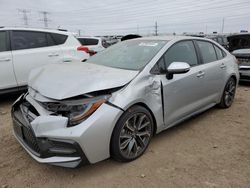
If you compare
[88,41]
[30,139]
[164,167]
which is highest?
[88,41]

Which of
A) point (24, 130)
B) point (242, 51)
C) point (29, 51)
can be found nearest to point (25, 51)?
point (29, 51)

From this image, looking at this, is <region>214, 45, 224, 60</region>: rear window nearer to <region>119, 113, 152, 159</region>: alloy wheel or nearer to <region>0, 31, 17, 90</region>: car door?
<region>119, 113, 152, 159</region>: alloy wheel

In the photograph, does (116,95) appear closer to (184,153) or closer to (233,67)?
(184,153)

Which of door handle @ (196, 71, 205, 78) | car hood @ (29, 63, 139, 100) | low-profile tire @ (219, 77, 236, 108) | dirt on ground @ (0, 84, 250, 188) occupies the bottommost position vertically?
dirt on ground @ (0, 84, 250, 188)

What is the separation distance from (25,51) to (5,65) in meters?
0.51

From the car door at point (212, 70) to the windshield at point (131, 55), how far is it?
0.96 metres

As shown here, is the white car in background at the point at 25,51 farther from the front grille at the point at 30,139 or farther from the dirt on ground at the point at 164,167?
the front grille at the point at 30,139

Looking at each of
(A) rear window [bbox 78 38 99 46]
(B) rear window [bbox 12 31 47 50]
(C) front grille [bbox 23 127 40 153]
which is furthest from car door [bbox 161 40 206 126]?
(A) rear window [bbox 78 38 99 46]

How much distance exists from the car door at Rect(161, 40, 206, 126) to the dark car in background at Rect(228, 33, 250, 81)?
3533mm

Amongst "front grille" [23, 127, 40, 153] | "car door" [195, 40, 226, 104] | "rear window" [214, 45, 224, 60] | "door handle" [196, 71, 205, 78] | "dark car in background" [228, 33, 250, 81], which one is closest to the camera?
"front grille" [23, 127, 40, 153]

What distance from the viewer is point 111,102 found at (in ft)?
7.81

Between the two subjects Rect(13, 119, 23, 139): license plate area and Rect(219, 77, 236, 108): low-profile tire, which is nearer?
Rect(13, 119, 23, 139): license plate area

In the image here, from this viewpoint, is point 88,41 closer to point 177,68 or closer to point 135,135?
point 177,68

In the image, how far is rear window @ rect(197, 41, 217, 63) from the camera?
12.7 feet
